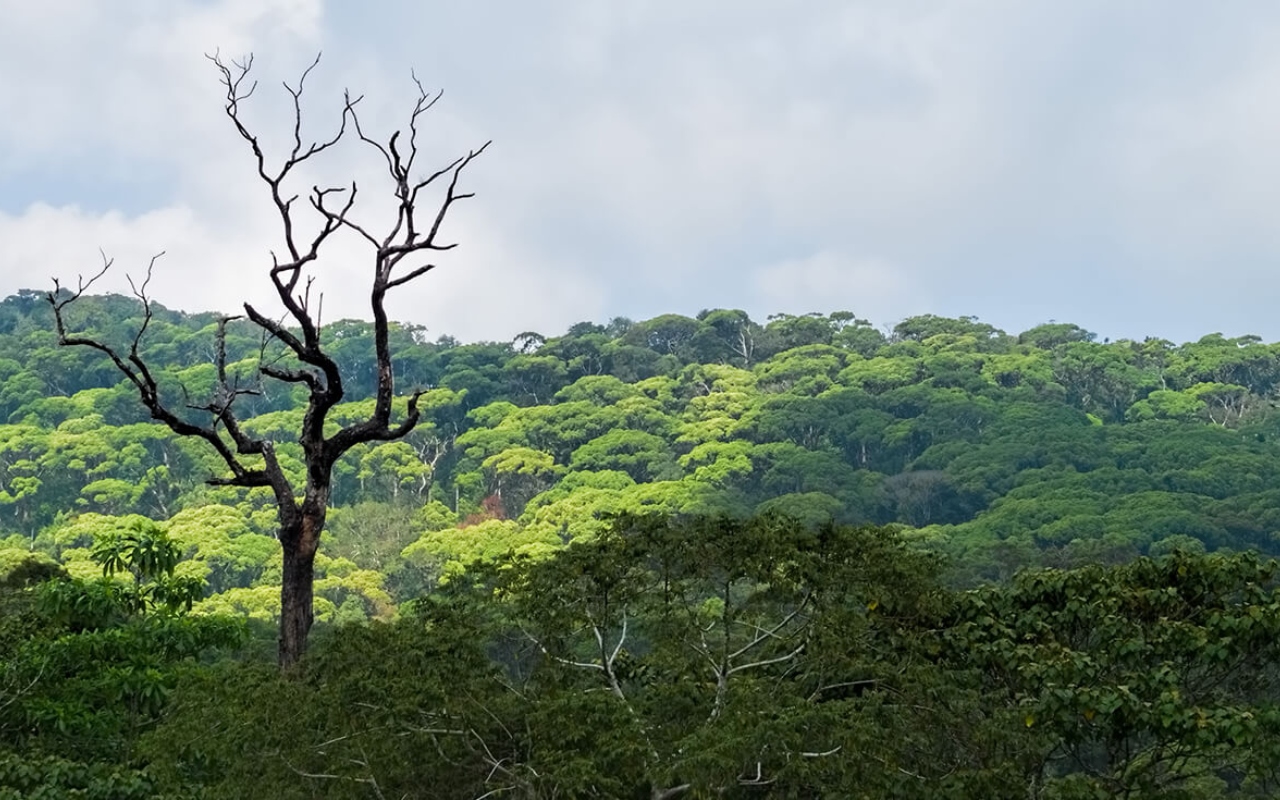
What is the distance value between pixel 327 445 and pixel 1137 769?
4.98 metres

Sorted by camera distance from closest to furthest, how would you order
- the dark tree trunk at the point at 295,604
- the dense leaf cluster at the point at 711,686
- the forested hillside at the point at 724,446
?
the dense leaf cluster at the point at 711,686
the dark tree trunk at the point at 295,604
the forested hillside at the point at 724,446

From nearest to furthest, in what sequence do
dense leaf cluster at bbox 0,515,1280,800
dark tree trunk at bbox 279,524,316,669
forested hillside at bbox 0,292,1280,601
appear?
1. dense leaf cluster at bbox 0,515,1280,800
2. dark tree trunk at bbox 279,524,316,669
3. forested hillside at bbox 0,292,1280,601

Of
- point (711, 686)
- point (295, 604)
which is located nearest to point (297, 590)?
point (295, 604)

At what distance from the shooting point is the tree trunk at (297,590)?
27.4 feet

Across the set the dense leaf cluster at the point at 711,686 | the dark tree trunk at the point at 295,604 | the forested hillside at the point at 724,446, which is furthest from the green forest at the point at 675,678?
the forested hillside at the point at 724,446

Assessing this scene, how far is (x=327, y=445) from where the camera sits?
28.2 ft

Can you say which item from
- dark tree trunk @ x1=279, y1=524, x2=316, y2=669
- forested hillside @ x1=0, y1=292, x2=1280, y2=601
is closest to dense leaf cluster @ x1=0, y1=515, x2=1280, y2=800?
dark tree trunk @ x1=279, y1=524, x2=316, y2=669

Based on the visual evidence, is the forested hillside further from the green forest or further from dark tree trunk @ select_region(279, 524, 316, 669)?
dark tree trunk @ select_region(279, 524, 316, 669)

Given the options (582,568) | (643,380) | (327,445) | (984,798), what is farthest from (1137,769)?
(643,380)

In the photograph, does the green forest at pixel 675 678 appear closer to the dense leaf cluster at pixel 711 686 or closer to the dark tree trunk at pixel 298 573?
the dense leaf cluster at pixel 711 686

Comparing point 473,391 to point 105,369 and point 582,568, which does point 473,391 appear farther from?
point 582,568

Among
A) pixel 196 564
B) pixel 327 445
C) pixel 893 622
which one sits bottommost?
pixel 196 564

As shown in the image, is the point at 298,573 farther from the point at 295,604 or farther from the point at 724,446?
the point at 724,446

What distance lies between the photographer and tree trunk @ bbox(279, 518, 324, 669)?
835cm
